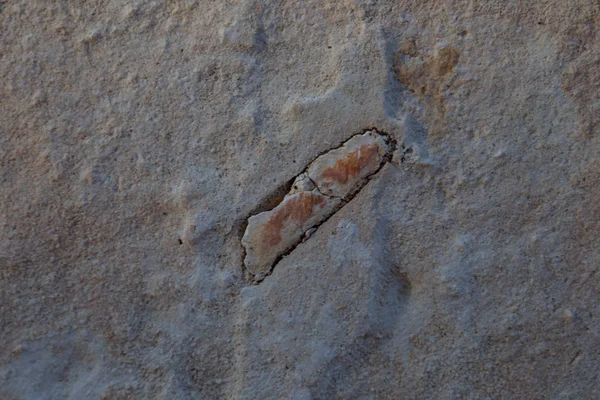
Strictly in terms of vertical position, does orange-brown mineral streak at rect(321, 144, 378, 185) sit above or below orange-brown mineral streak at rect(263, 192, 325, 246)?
above

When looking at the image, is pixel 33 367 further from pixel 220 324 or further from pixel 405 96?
pixel 405 96

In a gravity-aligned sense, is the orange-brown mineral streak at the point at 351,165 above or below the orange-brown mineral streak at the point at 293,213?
above

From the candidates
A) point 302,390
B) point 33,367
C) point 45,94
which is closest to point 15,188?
point 45,94
